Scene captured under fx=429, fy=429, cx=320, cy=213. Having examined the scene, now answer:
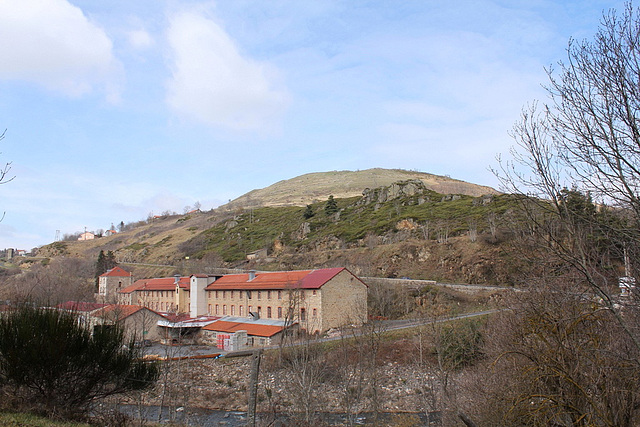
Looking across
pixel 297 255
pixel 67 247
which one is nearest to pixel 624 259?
pixel 297 255

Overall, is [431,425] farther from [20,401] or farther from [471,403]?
[20,401]

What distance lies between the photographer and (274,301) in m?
42.5

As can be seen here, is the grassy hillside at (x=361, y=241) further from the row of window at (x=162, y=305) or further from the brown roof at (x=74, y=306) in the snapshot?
the row of window at (x=162, y=305)

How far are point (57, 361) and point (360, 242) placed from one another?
5868 cm

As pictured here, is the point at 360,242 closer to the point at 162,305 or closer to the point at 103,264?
the point at 162,305

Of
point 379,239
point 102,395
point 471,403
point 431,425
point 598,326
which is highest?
point 379,239

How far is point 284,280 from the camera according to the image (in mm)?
42281

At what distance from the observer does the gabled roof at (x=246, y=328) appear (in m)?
36.9

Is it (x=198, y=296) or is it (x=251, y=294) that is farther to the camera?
(x=198, y=296)

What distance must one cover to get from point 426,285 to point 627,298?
40060mm

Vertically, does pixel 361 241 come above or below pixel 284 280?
above

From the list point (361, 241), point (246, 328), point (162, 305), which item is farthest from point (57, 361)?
point (361, 241)

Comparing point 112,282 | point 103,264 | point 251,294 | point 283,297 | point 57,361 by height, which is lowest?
point 57,361

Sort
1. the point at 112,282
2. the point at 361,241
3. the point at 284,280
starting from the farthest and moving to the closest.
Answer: the point at 112,282
the point at 361,241
the point at 284,280
